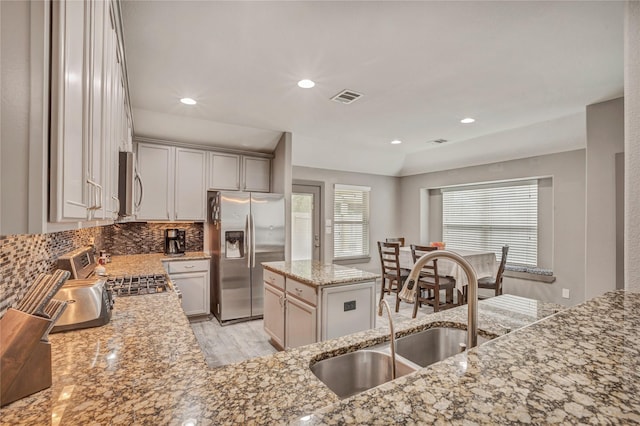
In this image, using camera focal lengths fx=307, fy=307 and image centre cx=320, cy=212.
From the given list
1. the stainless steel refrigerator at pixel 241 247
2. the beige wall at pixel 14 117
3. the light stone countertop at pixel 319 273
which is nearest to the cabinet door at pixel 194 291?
the stainless steel refrigerator at pixel 241 247

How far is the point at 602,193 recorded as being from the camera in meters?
3.07

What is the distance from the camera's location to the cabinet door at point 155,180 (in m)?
3.93

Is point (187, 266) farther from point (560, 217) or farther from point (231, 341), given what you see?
point (560, 217)

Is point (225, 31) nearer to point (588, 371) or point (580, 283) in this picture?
point (588, 371)

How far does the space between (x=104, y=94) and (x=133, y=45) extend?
1.35 metres

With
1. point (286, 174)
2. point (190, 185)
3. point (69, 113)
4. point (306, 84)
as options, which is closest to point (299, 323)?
point (306, 84)

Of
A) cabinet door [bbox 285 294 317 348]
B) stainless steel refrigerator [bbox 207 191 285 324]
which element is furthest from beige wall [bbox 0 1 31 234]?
stainless steel refrigerator [bbox 207 191 285 324]

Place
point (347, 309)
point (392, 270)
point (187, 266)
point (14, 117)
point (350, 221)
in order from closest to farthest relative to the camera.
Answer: point (14, 117) < point (347, 309) < point (187, 266) < point (392, 270) < point (350, 221)

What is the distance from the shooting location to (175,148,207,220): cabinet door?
4133 mm

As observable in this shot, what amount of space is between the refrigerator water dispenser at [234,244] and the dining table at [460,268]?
2.44 m

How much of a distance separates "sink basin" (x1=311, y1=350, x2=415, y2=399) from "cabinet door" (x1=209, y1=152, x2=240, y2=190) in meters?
3.69

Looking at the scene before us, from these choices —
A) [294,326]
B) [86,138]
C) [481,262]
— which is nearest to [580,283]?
[481,262]

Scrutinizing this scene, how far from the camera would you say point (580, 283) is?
4008 mm

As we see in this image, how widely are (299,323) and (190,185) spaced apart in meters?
2.57
